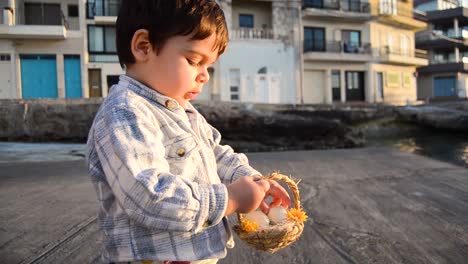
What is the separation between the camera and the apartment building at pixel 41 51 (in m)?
17.5

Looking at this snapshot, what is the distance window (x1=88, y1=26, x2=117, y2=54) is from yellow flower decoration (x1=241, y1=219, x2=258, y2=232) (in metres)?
19.2

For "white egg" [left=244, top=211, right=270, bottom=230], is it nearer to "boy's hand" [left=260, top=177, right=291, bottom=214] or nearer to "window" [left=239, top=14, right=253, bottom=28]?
"boy's hand" [left=260, top=177, right=291, bottom=214]

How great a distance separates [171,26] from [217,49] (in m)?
0.17

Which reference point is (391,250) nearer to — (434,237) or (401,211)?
(434,237)

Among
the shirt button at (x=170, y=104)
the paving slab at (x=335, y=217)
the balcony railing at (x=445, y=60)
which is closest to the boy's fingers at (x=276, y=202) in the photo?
the shirt button at (x=170, y=104)

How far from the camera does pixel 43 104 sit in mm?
12078

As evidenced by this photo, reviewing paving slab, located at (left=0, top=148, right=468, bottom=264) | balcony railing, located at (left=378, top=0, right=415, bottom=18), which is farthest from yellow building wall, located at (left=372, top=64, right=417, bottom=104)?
paving slab, located at (left=0, top=148, right=468, bottom=264)

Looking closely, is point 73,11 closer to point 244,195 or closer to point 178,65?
point 178,65

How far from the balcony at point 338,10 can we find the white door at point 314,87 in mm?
3326

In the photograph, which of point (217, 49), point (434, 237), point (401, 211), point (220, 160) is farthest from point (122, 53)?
point (401, 211)

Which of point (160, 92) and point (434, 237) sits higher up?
point (160, 92)

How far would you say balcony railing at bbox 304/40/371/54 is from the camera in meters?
22.9

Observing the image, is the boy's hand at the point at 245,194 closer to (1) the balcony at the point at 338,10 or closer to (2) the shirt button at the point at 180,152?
(2) the shirt button at the point at 180,152

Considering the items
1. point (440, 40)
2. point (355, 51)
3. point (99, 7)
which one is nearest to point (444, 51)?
point (440, 40)
